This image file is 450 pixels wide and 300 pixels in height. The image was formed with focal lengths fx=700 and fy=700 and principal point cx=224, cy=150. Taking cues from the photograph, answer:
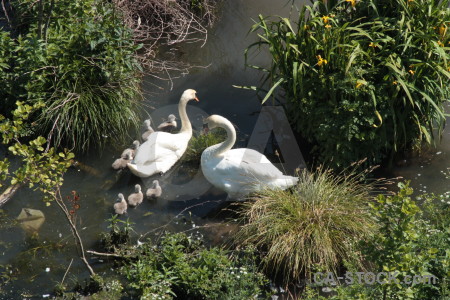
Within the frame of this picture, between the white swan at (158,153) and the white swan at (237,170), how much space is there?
1.59 ft

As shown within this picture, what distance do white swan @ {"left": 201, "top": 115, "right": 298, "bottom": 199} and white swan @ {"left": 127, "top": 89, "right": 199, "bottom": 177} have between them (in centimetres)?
49

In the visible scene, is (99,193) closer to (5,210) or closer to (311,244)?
(5,210)

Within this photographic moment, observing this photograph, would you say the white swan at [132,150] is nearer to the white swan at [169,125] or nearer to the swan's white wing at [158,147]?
the swan's white wing at [158,147]

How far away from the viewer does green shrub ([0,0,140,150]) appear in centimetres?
786

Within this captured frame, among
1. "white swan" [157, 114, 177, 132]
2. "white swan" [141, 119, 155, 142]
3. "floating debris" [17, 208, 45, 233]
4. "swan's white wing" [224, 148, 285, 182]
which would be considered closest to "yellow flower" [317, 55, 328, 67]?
"swan's white wing" [224, 148, 285, 182]

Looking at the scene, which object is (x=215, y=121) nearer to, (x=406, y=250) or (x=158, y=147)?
(x=158, y=147)

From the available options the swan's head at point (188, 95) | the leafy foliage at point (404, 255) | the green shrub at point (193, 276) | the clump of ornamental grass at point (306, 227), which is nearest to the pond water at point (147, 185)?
the swan's head at point (188, 95)

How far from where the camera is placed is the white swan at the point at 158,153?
761 cm

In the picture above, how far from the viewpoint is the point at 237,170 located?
23.5 feet

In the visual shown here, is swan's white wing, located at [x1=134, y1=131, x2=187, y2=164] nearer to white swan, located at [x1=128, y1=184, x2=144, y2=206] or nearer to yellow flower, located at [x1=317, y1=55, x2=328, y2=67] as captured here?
white swan, located at [x1=128, y1=184, x2=144, y2=206]

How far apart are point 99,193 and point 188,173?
1.02m

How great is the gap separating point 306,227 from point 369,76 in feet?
5.87

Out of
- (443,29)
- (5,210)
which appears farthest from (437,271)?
(5,210)

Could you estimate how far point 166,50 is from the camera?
32.0 ft
